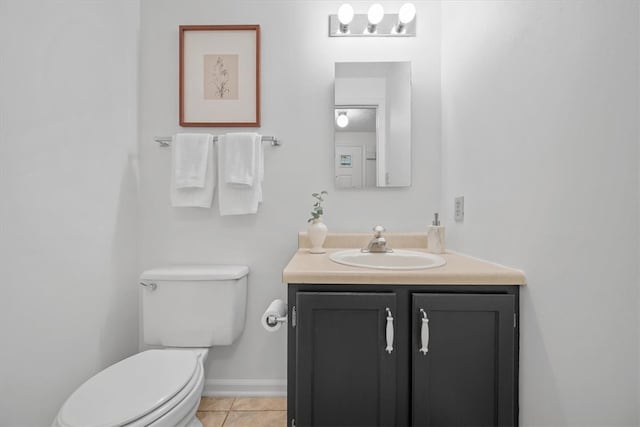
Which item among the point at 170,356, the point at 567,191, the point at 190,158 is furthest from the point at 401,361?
the point at 190,158

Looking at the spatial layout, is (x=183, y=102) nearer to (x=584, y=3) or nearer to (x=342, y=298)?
(x=342, y=298)

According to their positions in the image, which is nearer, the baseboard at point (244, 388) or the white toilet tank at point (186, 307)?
the white toilet tank at point (186, 307)

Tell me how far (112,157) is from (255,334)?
1.10 meters

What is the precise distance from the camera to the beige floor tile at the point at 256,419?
1360 mm

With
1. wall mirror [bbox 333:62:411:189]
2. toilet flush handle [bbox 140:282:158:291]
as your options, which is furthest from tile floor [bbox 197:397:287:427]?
wall mirror [bbox 333:62:411:189]

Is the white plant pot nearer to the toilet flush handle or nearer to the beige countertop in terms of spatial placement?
the beige countertop

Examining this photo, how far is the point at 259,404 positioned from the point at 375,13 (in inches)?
78.3

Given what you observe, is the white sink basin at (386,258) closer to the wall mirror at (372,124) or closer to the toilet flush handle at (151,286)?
the wall mirror at (372,124)

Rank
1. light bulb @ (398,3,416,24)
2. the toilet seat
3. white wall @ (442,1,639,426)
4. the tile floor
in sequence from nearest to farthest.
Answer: white wall @ (442,1,639,426)
the toilet seat
the tile floor
light bulb @ (398,3,416,24)

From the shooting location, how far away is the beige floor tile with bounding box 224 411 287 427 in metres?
1.36

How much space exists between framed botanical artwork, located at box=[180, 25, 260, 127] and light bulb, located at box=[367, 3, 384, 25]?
590 millimetres

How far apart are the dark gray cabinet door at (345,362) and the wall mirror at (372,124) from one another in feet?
2.59

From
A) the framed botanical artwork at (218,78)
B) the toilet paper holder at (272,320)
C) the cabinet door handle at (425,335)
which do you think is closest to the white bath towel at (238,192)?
the framed botanical artwork at (218,78)

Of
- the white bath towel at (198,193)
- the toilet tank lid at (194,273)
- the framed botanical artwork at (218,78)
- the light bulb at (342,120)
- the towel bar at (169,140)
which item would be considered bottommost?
the toilet tank lid at (194,273)
